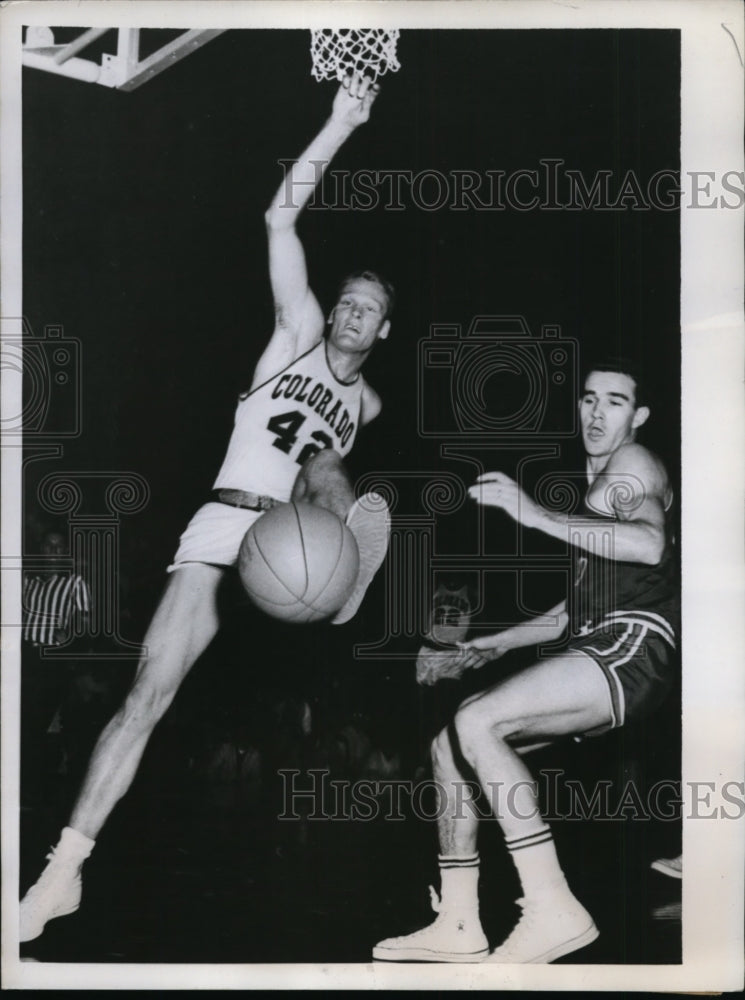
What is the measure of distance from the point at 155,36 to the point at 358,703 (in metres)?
2.25

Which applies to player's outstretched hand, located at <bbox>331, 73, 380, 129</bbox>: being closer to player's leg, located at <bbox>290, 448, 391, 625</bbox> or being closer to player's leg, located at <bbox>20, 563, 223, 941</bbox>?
player's leg, located at <bbox>290, 448, 391, 625</bbox>

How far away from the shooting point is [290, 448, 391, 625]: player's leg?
2955mm

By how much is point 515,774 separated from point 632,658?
1.71ft

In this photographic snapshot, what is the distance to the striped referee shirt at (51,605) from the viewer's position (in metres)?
3.02

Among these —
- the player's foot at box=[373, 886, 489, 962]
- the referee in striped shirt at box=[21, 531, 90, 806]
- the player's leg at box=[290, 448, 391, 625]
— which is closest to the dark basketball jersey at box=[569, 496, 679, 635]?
the player's leg at box=[290, 448, 391, 625]

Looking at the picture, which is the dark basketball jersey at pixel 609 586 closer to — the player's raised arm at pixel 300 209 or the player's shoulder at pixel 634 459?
the player's shoulder at pixel 634 459

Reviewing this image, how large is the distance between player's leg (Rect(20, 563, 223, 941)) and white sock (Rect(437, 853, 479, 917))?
3.40 ft

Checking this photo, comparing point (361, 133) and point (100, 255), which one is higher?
point (361, 133)

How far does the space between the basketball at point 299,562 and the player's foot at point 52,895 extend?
105 cm

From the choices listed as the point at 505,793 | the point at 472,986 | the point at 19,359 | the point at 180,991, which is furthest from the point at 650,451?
the point at 180,991

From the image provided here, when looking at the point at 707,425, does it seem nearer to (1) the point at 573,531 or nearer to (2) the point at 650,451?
(2) the point at 650,451

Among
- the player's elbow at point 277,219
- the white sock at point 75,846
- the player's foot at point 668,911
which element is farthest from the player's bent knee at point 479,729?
the player's elbow at point 277,219

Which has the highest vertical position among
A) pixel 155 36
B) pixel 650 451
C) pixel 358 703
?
pixel 155 36

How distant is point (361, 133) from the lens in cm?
302
